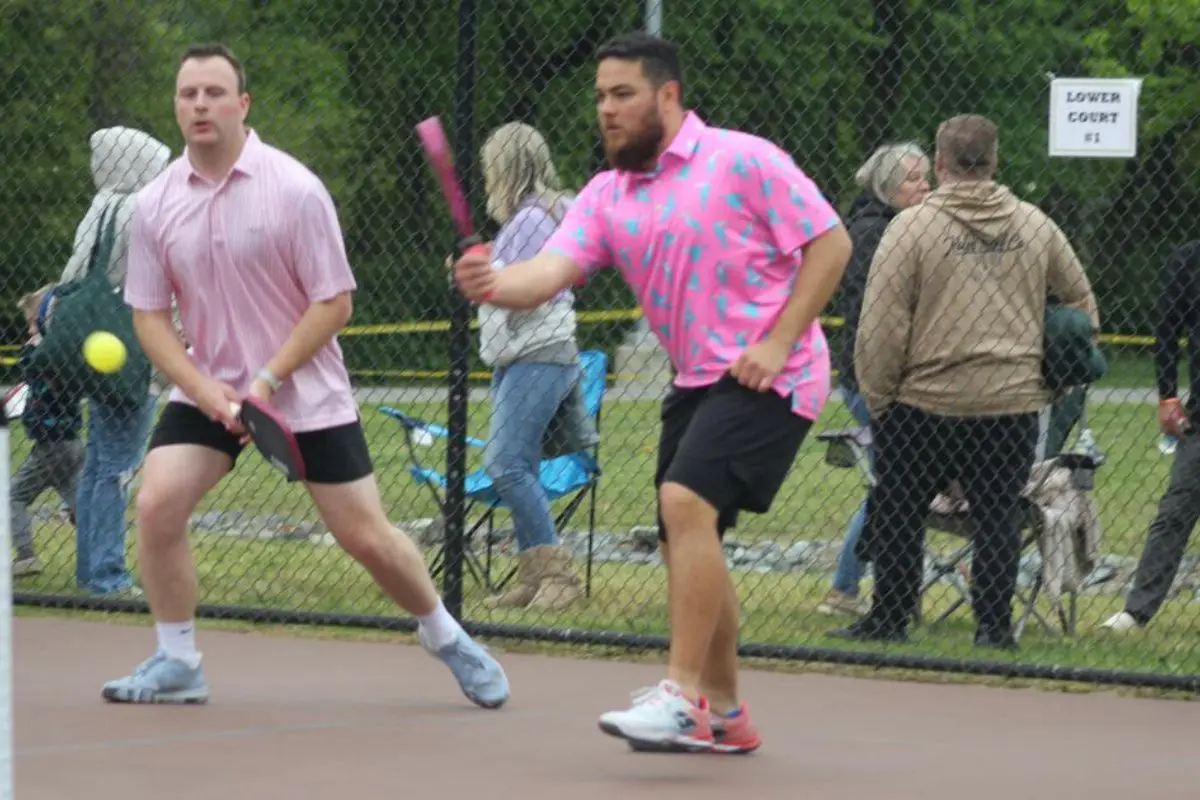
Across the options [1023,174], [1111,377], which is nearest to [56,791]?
[1111,377]

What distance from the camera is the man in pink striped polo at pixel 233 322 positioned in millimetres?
6895

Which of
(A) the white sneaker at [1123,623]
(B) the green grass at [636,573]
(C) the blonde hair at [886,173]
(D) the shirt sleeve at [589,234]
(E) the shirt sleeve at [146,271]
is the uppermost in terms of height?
(C) the blonde hair at [886,173]

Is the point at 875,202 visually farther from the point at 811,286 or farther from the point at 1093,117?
the point at 811,286

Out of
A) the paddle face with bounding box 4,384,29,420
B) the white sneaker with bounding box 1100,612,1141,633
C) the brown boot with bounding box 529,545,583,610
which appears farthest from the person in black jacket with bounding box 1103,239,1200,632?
the paddle face with bounding box 4,384,29,420

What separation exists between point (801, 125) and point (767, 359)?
878 cm

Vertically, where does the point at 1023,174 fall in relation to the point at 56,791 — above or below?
above

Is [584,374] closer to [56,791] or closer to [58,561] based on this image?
[58,561]

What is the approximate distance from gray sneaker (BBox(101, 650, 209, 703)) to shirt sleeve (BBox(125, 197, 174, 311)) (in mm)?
1027

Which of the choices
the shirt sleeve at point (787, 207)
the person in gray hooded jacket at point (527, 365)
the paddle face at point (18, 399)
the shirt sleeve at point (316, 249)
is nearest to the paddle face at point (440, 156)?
the shirt sleeve at point (316, 249)

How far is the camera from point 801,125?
48.5ft

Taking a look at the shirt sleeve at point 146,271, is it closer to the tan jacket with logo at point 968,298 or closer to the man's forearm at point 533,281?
the man's forearm at point 533,281

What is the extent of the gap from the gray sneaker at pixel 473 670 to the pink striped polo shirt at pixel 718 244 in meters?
1.25

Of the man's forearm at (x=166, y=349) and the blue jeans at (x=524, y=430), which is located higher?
the man's forearm at (x=166, y=349)

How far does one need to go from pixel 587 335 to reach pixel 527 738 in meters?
9.34
